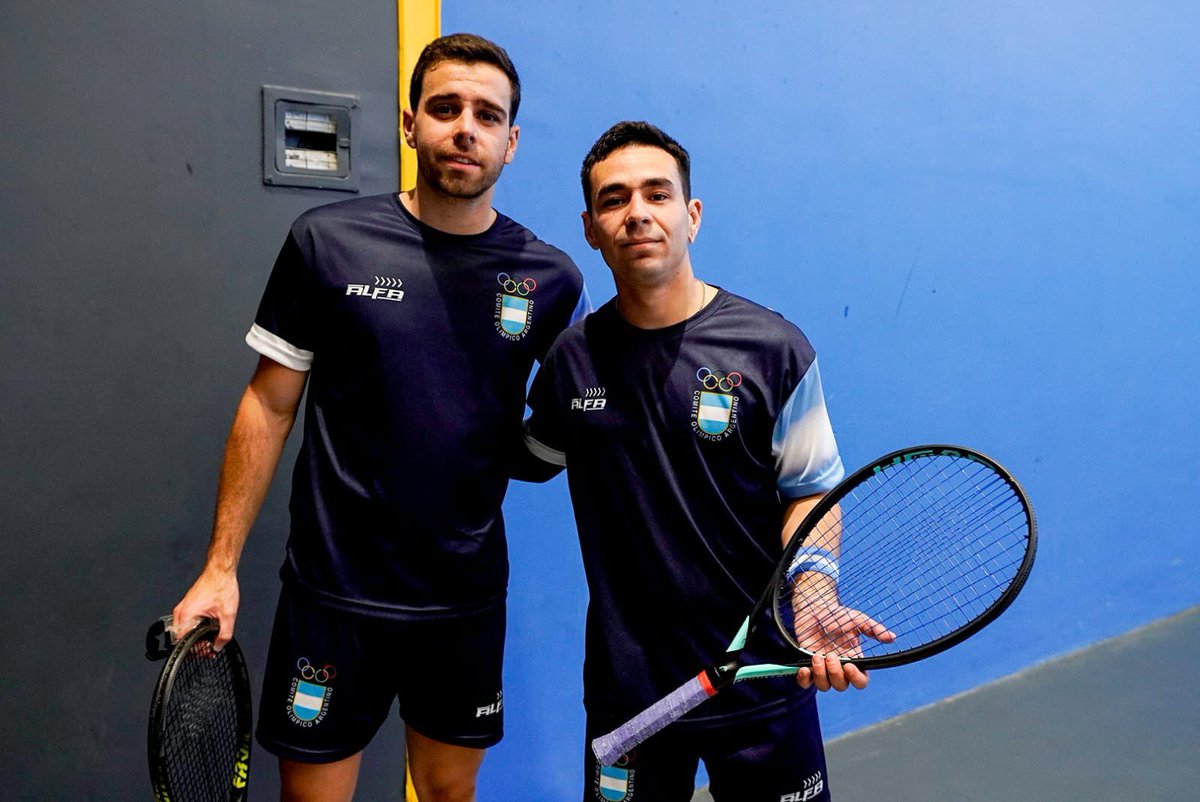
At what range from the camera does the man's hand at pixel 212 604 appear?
1.40 metres

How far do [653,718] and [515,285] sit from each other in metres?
0.69

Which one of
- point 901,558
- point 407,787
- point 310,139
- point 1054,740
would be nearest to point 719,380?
point 901,558

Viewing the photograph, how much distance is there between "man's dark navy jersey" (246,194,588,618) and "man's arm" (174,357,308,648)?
0.04 meters

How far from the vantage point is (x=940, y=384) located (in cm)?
264

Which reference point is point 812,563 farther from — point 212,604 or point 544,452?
point 212,604

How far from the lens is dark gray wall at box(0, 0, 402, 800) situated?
5.60ft

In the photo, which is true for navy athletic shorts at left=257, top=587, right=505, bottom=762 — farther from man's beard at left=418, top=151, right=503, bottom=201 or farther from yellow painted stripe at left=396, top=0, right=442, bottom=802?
man's beard at left=418, top=151, right=503, bottom=201

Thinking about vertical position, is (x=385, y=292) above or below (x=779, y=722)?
above

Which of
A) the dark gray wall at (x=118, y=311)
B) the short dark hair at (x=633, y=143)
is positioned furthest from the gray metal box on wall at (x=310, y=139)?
the short dark hair at (x=633, y=143)

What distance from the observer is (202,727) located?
4.57 ft

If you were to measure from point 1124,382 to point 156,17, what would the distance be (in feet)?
8.88

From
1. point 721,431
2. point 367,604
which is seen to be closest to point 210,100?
point 367,604

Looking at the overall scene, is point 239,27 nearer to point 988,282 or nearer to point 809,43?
point 809,43

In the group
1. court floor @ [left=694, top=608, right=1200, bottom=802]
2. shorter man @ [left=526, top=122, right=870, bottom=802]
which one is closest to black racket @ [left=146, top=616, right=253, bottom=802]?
shorter man @ [left=526, top=122, right=870, bottom=802]
